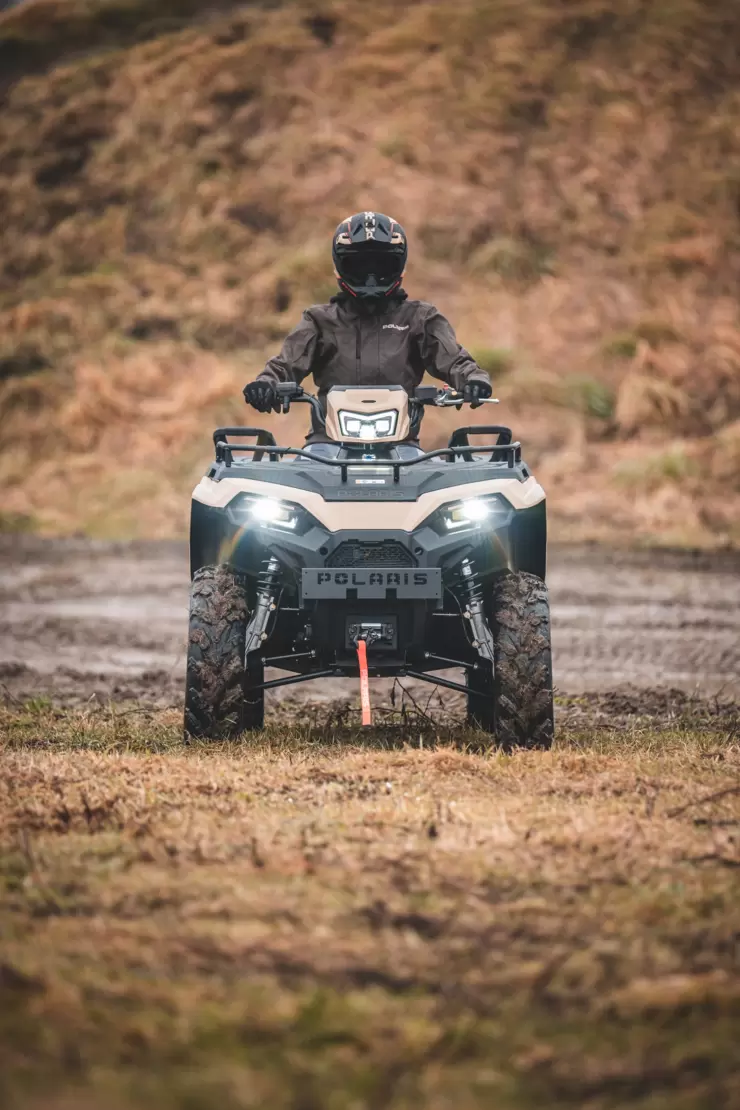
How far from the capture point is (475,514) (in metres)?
7.68

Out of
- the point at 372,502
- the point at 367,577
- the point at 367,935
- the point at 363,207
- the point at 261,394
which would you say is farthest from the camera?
the point at 363,207

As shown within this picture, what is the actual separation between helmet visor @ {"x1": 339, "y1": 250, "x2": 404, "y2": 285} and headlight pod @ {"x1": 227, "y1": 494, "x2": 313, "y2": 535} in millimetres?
1610

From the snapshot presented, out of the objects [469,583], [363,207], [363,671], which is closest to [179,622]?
[469,583]

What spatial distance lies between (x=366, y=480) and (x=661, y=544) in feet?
48.1

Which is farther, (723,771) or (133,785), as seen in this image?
(723,771)

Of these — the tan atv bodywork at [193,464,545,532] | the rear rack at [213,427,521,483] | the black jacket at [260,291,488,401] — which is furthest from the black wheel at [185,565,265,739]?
the black jacket at [260,291,488,401]

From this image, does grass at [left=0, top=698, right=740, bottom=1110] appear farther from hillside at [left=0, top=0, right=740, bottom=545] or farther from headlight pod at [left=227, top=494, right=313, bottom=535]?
hillside at [left=0, top=0, right=740, bottom=545]

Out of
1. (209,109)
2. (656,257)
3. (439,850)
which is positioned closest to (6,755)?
(439,850)

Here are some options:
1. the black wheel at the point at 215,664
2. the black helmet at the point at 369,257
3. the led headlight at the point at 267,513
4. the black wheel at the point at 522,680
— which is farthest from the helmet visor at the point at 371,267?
the black wheel at the point at 522,680

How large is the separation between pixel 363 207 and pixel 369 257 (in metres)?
23.3

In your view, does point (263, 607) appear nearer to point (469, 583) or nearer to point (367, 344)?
point (469, 583)

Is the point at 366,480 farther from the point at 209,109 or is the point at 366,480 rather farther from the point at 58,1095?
the point at 209,109

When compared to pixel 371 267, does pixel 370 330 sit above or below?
below

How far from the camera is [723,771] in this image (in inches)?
268
